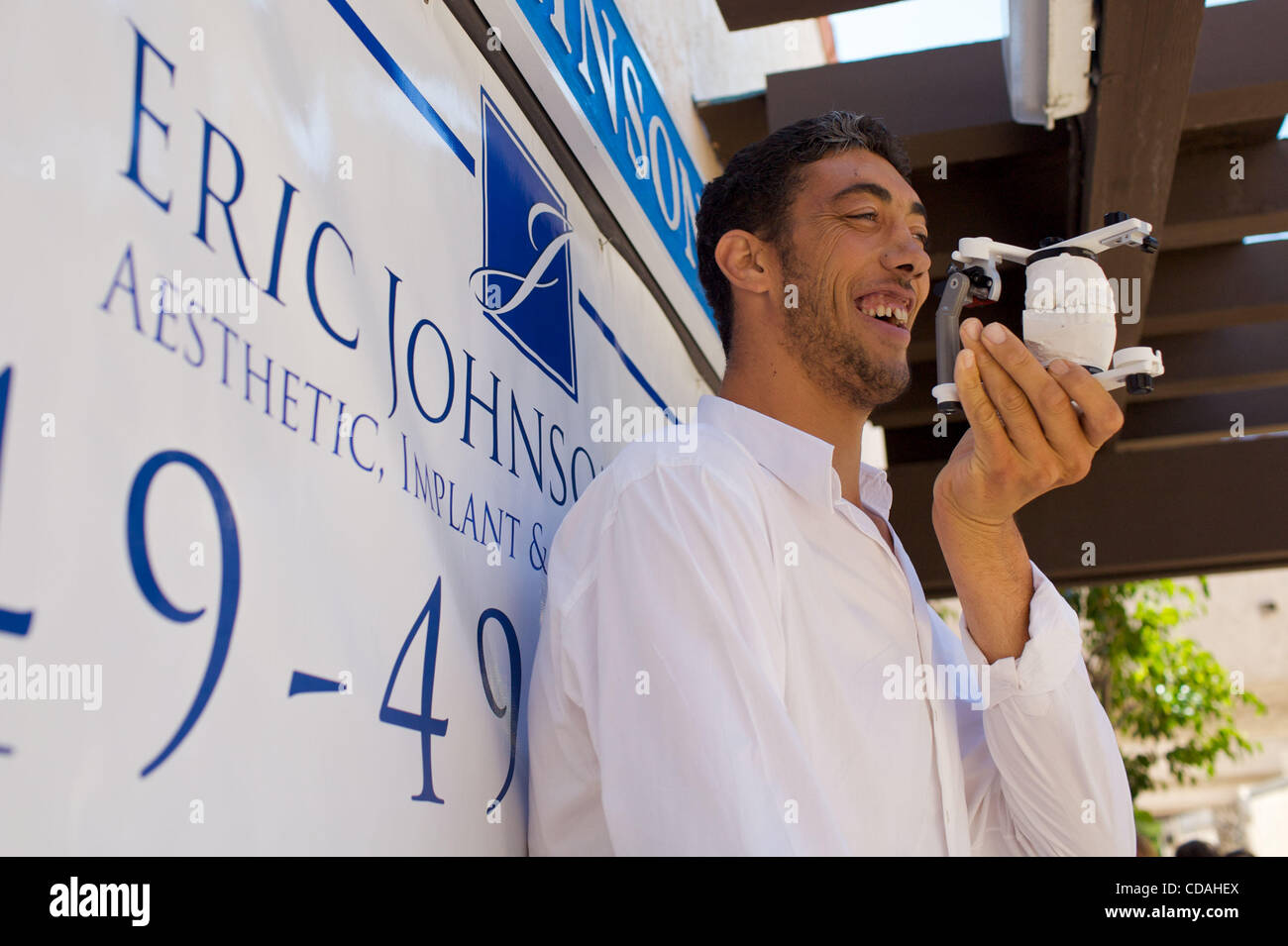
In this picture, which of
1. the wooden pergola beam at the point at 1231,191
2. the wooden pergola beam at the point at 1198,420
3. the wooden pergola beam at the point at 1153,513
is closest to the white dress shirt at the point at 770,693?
the wooden pergola beam at the point at 1231,191

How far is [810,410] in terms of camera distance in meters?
1.83

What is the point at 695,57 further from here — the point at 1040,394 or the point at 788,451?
the point at 1040,394

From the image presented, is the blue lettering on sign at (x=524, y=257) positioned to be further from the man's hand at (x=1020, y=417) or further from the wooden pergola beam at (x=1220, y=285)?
the wooden pergola beam at (x=1220, y=285)

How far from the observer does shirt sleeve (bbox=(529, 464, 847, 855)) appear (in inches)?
44.4

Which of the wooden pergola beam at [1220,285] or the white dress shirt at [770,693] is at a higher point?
the wooden pergola beam at [1220,285]

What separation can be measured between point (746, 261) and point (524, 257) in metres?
0.45

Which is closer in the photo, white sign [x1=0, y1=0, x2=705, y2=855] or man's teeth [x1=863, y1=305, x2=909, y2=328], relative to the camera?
white sign [x1=0, y1=0, x2=705, y2=855]

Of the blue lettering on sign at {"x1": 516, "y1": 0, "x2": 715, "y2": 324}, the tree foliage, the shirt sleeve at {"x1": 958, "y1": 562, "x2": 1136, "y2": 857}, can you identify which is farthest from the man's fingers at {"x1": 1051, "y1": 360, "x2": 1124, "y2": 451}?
the tree foliage

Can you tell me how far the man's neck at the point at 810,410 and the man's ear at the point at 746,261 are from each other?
16 centimetres

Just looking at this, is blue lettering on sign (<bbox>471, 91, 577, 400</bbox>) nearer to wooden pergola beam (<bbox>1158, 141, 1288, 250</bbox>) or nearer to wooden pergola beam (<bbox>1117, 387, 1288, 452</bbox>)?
wooden pergola beam (<bbox>1158, 141, 1288, 250</bbox>)

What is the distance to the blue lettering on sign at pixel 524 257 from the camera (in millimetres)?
1616

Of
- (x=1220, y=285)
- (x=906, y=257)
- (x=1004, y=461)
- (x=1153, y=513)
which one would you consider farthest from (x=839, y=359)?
(x=1153, y=513)

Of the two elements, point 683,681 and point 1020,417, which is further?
point 1020,417

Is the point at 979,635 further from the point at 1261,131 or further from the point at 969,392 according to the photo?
the point at 1261,131
